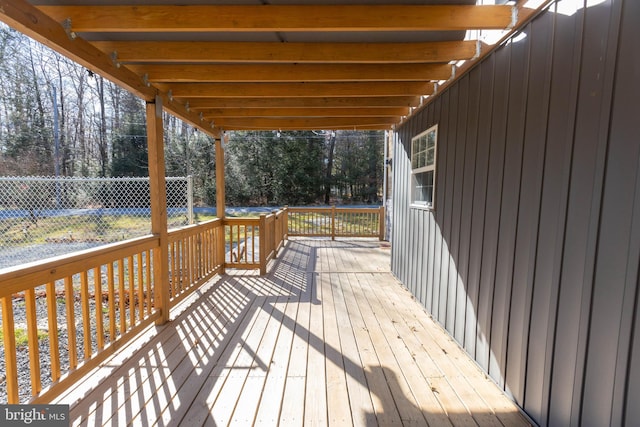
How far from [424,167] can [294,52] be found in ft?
6.47

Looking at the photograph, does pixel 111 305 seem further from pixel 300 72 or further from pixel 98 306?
pixel 300 72

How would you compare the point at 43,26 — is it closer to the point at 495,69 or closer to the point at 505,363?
the point at 495,69

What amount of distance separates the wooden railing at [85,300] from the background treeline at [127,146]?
8992 mm

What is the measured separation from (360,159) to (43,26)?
17645mm

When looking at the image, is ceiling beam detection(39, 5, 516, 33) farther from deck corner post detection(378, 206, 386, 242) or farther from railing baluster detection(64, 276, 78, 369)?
deck corner post detection(378, 206, 386, 242)

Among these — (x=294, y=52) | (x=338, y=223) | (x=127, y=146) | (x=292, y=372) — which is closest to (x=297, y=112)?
(x=294, y=52)

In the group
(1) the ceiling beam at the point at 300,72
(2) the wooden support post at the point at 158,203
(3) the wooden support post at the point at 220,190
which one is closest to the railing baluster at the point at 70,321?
(2) the wooden support post at the point at 158,203

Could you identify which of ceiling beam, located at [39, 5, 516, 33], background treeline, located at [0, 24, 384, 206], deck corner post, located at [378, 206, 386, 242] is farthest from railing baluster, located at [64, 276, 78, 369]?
background treeline, located at [0, 24, 384, 206]

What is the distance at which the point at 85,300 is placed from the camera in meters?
1.95

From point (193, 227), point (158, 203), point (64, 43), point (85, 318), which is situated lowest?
point (85, 318)

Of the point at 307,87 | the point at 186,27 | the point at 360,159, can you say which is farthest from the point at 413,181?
the point at 360,159

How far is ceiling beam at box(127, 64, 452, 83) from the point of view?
8.29ft

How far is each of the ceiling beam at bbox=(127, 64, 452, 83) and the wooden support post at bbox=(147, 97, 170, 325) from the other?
1.26 ft

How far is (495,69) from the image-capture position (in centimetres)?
197
